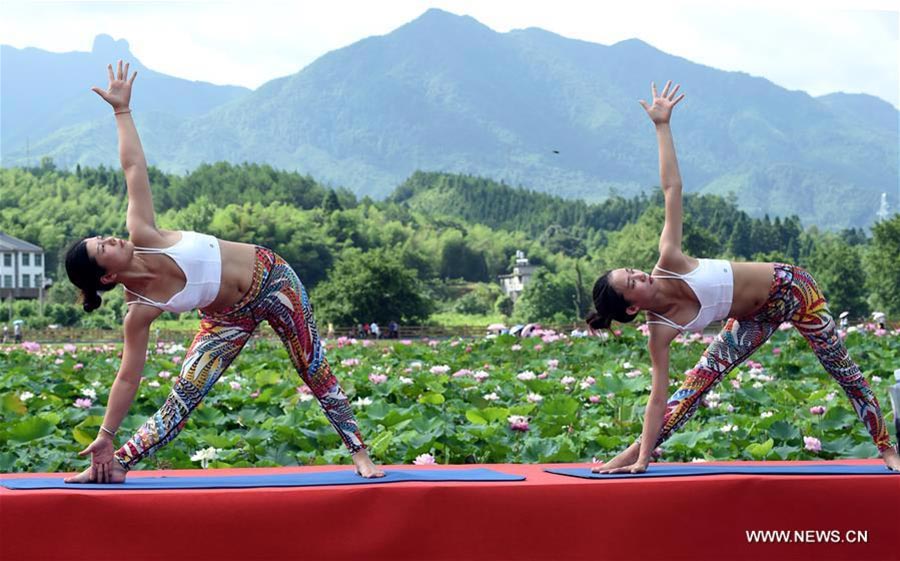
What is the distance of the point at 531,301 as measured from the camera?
64.1m

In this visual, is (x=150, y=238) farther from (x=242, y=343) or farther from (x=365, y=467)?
(x=365, y=467)

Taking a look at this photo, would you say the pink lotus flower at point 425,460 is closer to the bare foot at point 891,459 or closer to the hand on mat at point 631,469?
the hand on mat at point 631,469

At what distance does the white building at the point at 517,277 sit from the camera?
82.1 metres

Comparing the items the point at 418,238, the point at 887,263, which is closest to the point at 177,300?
the point at 887,263

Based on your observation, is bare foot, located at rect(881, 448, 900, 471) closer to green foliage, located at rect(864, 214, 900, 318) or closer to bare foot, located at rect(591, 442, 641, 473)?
bare foot, located at rect(591, 442, 641, 473)

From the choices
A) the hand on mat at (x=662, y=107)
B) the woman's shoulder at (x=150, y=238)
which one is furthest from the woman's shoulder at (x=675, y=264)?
the woman's shoulder at (x=150, y=238)

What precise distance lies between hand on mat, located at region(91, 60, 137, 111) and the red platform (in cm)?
149

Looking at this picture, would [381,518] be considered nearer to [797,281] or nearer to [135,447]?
[135,447]

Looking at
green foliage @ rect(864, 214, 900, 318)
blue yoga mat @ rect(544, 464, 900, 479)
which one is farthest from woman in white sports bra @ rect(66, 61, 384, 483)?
green foliage @ rect(864, 214, 900, 318)

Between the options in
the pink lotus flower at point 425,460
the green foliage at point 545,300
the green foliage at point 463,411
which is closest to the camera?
the pink lotus flower at point 425,460

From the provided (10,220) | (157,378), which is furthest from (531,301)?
(157,378)

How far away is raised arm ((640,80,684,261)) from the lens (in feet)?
15.4

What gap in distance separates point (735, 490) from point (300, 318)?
6.08ft

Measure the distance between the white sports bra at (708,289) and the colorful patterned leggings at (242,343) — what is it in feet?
4.60
